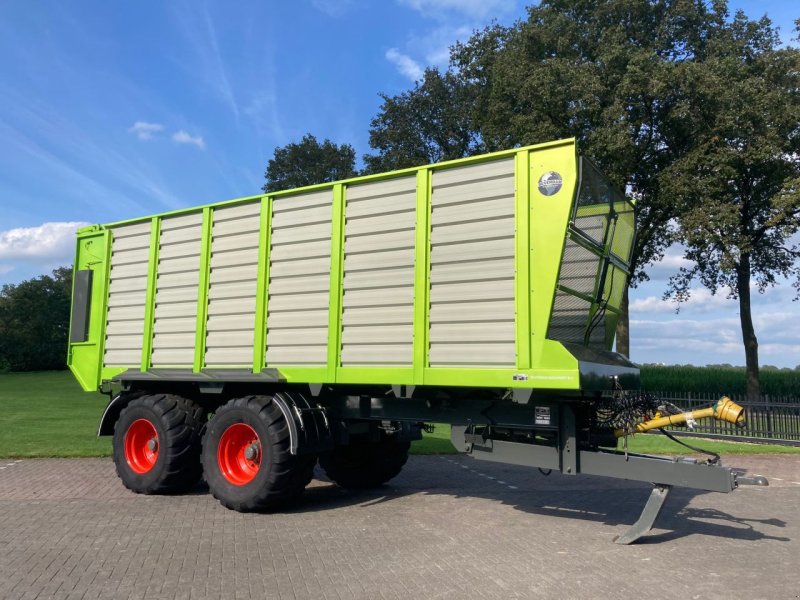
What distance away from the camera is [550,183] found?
5371 mm

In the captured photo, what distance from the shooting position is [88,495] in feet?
24.4

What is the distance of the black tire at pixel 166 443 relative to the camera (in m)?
7.27

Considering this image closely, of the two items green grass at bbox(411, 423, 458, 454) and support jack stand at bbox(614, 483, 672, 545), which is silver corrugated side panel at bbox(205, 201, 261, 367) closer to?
support jack stand at bbox(614, 483, 672, 545)

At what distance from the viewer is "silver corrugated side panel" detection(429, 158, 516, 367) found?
5484 mm

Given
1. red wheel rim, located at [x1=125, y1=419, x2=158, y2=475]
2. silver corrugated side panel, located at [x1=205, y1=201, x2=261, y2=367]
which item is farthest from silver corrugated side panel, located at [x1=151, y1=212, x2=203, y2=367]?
red wheel rim, located at [x1=125, y1=419, x2=158, y2=475]

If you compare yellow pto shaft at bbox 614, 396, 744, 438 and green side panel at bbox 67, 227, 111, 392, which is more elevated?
green side panel at bbox 67, 227, 111, 392

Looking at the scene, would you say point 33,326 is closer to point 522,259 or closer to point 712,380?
point 712,380

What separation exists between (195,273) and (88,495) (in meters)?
2.87

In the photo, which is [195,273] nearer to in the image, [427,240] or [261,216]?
[261,216]

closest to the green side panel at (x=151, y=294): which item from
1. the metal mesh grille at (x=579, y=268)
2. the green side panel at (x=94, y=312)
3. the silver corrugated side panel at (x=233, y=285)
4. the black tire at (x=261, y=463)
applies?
the green side panel at (x=94, y=312)

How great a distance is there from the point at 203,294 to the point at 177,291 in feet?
1.61

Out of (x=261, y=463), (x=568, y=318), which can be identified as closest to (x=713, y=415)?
(x=568, y=318)

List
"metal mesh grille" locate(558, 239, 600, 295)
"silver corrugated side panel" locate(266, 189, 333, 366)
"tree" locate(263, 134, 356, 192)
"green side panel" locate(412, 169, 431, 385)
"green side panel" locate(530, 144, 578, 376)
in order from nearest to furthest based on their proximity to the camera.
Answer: "green side panel" locate(530, 144, 578, 376), "metal mesh grille" locate(558, 239, 600, 295), "green side panel" locate(412, 169, 431, 385), "silver corrugated side panel" locate(266, 189, 333, 366), "tree" locate(263, 134, 356, 192)

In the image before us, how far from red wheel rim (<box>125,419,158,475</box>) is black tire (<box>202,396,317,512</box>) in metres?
1.10
